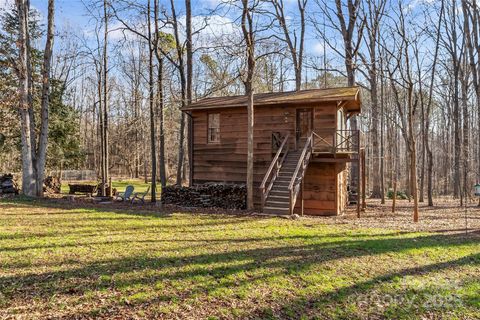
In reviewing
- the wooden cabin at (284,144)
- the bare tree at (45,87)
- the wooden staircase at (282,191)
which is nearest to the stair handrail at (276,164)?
the wooden cabin at (284,144)

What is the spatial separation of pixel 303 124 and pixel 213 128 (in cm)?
425

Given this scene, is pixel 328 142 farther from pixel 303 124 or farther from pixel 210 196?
pixel 210 196

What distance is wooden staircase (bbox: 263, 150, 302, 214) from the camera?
11.7 m

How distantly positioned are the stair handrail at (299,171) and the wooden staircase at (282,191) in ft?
0.97

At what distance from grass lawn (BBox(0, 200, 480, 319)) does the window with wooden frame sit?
6.77 metres

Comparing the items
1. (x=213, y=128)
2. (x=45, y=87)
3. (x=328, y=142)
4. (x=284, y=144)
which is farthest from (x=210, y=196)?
(x=45, y=87)

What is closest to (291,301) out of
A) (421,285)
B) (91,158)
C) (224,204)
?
(421,285)

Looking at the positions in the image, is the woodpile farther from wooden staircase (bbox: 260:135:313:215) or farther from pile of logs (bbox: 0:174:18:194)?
wooden staircase (bbox: 260:135:313:215)

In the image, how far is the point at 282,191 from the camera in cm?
1232

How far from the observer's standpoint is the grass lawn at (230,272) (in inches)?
175

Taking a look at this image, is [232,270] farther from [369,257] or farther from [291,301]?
[369,257]

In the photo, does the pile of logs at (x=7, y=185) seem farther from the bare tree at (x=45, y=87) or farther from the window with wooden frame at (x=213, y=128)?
the window with wooden frame at (x=213, y=128)

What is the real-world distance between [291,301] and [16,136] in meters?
22.2

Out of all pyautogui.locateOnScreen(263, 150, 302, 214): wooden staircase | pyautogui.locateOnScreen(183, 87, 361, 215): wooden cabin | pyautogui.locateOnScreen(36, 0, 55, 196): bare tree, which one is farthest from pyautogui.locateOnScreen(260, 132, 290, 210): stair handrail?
pyautogui.locateOnScreen(36, 0, 55, 196): bare tree
